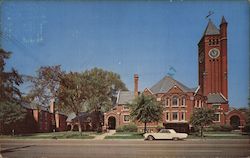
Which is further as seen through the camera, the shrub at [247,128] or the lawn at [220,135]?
the lawn at [220,135]

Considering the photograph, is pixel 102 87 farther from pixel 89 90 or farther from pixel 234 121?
pixel 234 121

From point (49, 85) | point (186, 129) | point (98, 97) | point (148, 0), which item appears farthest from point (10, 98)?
point (186, 129)

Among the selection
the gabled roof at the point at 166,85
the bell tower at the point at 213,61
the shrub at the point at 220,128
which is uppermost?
the bell tower at the point at 213,61

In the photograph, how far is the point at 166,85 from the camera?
30.2 ft

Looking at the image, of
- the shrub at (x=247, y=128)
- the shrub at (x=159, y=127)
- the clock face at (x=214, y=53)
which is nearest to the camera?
the shrub at (x=247, y=128)

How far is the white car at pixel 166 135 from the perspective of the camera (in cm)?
1012

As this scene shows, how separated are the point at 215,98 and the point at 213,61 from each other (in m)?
1.31

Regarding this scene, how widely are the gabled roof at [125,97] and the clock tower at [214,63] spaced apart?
8.70 feet

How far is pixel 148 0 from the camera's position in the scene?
768 cm

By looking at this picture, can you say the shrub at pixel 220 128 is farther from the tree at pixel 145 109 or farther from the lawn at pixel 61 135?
the lawn at pixel 61 135

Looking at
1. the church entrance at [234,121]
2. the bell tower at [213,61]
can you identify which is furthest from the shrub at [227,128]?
the bell tower at [213,61]

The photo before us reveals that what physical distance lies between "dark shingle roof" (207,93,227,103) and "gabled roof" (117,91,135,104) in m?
2.82

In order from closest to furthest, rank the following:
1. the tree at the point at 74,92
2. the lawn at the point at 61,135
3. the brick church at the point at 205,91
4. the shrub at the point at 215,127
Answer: the brick church at the point at 205,91 < the shrub at the point at 215,127 < the tree at the point at 74,92 < the lawn at the point at 61,135

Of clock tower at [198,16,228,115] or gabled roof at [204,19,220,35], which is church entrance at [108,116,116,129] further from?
gabled roof at [204,19,220,35]
